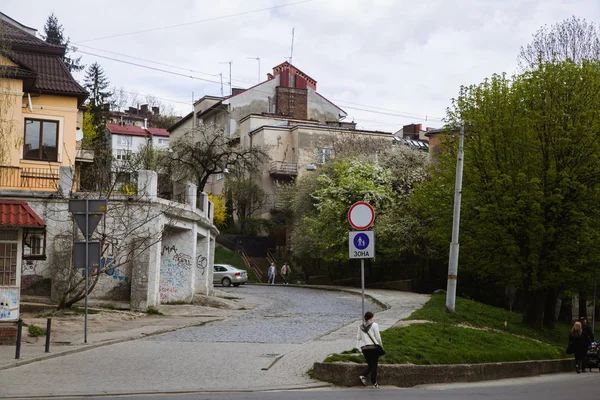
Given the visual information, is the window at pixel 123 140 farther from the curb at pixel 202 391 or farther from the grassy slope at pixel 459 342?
the curb at pixel 202 391

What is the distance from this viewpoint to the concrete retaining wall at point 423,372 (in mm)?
14625

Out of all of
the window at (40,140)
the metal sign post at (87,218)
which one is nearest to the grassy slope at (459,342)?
the metal sign post at (87,218)

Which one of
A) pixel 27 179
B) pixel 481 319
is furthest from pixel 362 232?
pixel 27 179

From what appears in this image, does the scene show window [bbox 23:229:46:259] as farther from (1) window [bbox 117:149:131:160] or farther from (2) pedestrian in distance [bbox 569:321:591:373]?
(1) window [bbox 117:149:131:160]

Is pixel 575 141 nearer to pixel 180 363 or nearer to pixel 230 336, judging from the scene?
pixel 230 336

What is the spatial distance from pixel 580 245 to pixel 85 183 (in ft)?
62.4

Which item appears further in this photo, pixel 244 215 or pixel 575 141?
pixel 244 215

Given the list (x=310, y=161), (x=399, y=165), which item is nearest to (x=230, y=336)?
(x=399, y=165)

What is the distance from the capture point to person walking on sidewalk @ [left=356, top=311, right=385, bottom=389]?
1427 cm

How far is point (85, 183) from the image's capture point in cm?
3175

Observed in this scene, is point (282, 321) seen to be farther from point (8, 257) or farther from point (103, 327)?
point (8, 257)

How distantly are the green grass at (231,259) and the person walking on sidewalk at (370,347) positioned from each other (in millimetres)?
44496

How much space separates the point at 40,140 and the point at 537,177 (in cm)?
1949

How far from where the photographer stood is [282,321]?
25422 mm
